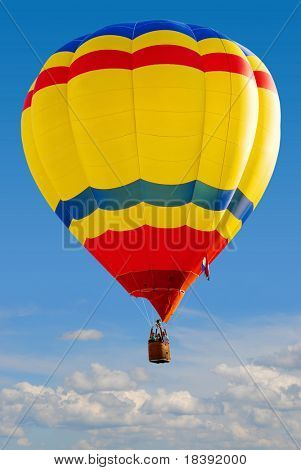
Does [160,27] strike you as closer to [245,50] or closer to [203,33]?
[203,33]

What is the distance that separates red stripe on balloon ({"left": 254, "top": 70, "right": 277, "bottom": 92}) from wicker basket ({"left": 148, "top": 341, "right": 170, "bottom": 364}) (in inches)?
240

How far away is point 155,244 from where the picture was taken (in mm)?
23391

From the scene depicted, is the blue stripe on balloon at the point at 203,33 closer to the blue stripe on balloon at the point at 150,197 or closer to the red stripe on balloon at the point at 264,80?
the red stripe on balloon at the point at 264,80

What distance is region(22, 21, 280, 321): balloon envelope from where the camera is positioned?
23109mm

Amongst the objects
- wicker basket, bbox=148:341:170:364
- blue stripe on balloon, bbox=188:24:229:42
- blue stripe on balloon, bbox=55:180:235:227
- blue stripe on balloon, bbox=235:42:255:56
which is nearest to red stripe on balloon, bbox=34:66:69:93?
blue stripe on balloon, bbox=55:180:235:227

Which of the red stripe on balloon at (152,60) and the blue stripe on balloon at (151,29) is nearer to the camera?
the red stripe on balloon at (152,60)

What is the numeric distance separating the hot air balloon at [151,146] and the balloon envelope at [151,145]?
0.8 inches

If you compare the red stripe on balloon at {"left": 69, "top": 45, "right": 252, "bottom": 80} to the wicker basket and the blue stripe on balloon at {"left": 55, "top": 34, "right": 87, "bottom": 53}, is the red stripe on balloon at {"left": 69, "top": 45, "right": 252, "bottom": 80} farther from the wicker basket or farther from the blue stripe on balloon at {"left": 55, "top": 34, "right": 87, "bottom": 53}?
the wicker basket

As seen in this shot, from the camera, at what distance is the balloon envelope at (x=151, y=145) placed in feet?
75.8

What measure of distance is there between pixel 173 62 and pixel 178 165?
7.06 ft

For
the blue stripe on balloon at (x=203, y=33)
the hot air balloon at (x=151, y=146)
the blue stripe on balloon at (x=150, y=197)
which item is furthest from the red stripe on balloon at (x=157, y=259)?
the blue stripe on balloon at (x=203, y=33)

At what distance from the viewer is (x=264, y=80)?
2503cm

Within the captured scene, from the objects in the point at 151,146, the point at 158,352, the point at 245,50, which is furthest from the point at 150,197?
the point at 245,50

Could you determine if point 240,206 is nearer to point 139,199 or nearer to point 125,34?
point 139,199
